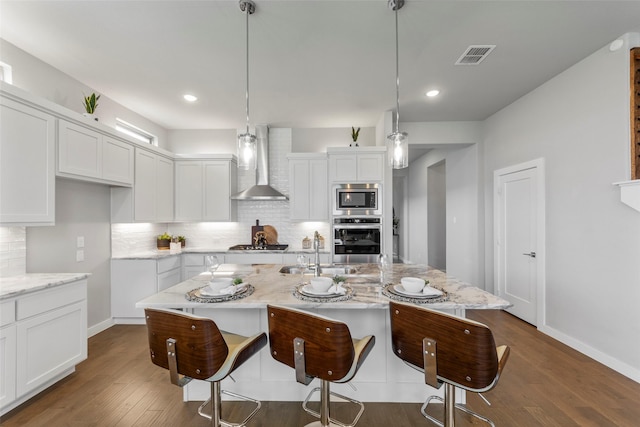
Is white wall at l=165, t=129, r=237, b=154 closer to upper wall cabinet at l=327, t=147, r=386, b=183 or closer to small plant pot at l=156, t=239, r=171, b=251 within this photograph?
small plant pot at l=156, t=239, r=171, b=251

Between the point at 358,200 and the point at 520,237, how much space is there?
2268mm

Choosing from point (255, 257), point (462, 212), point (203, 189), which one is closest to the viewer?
point (255, 257)

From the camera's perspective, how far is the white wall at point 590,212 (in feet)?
8.27

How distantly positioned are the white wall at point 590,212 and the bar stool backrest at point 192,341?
3.40 metres

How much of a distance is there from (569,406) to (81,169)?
15.6ft

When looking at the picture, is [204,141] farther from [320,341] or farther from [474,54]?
[320,341]

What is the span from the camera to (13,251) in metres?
2.51

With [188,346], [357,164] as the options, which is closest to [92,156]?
[188,346]

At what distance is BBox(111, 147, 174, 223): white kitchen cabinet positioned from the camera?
3.69 metres

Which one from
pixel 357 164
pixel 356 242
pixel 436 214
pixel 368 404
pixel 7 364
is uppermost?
pixel 357 164

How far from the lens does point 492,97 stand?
3.80 m

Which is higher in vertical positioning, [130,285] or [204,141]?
[204,141]

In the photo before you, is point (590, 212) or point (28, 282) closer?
point (28, 282)

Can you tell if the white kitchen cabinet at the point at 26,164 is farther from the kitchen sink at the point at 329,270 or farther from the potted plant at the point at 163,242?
the kitchen sink at the point at 329,270
